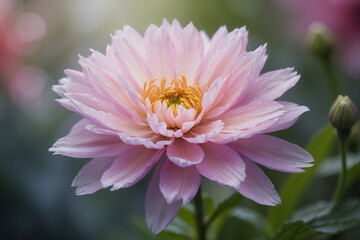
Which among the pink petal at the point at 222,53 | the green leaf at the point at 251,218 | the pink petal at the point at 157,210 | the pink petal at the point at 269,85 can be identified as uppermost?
the pink petal at the point at 222,53

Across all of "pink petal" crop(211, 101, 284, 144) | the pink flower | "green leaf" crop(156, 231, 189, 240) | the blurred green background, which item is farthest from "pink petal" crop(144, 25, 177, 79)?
the blurred green background

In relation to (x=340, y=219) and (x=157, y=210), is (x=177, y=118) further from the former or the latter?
(x=340, y=219)

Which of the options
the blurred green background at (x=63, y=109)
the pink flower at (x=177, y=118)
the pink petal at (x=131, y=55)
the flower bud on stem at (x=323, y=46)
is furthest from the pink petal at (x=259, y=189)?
the blurred green background at (x=63, y=109)

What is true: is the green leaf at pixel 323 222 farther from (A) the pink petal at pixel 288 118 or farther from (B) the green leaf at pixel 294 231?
Answer: (A) the pink petal at pixel 288 118

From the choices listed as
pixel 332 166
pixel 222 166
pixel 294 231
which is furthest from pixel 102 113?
pixel 332 166

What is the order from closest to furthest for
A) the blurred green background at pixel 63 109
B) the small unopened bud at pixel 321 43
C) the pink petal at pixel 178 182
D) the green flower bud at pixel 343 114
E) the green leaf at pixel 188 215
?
the pink petal at pixel 178 182 → the green flower bud at pixel 343 114 → the green leaf at pixel 188 215 → the small unopened bud at pixel 321 43 → the blurred green background at pixel 63 109

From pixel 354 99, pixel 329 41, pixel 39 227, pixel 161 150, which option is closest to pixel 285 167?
pixel 161 150
